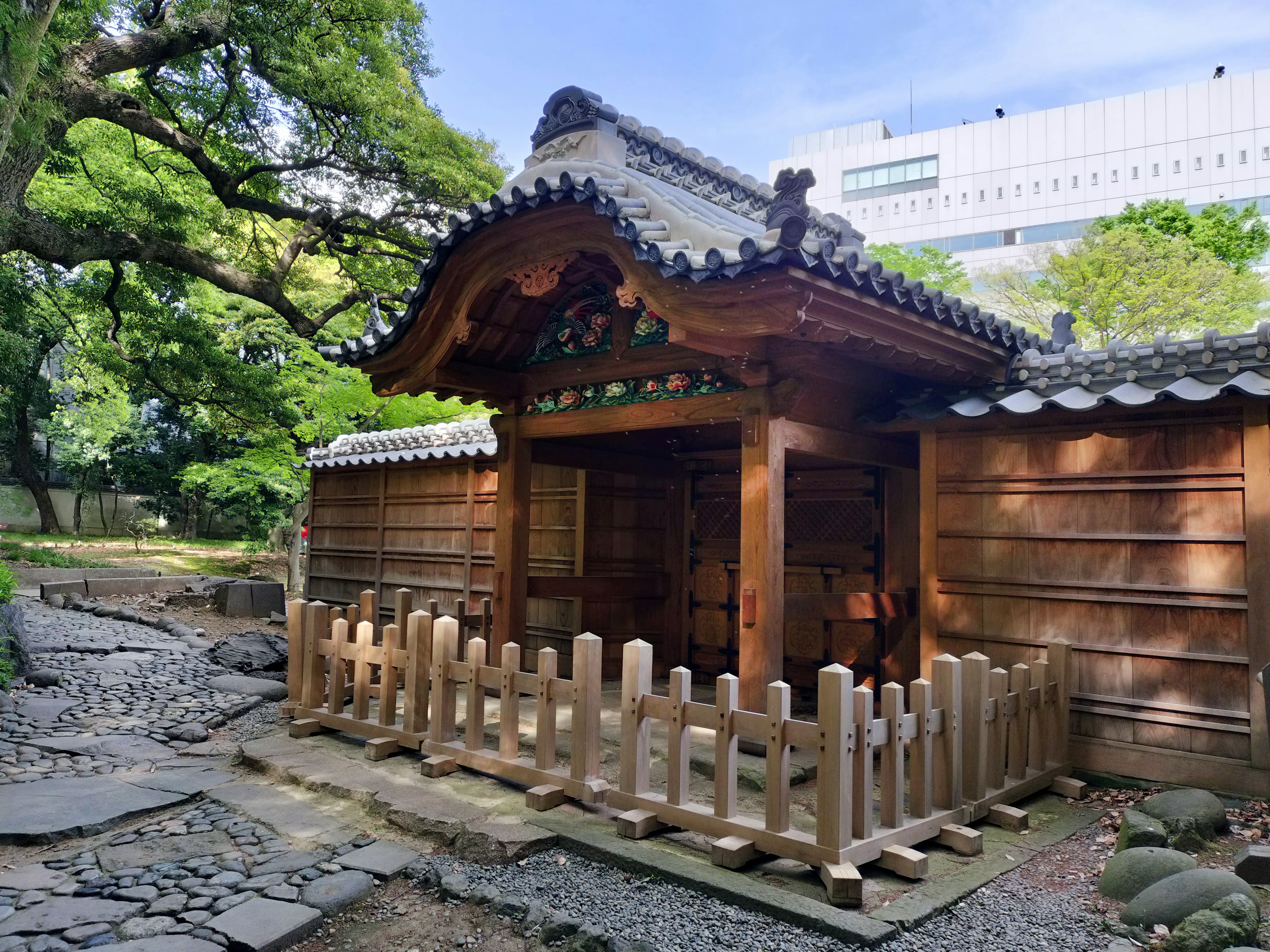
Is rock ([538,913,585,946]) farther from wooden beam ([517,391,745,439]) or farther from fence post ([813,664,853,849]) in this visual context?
wooden beam ([517,391,745,439])

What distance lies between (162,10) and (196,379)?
17.1ft

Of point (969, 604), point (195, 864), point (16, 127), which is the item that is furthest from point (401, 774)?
point (16, 127)

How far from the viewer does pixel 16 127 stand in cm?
800

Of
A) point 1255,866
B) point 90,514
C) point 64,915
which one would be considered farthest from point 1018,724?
point 90,514

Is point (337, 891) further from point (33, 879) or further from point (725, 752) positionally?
point (725, 752)

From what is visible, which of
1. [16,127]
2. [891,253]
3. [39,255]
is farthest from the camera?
[891,253]

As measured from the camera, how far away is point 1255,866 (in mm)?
3895

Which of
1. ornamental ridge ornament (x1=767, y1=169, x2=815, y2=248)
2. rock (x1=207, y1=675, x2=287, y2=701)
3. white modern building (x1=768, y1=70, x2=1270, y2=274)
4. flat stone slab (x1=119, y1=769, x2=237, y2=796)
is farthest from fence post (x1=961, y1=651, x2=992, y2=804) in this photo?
white modern building (x1=768, y1=70, x2=1270, y2=274)

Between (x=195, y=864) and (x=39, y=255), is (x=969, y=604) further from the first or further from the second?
(x=39, y=255)

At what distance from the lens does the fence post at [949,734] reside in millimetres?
4457

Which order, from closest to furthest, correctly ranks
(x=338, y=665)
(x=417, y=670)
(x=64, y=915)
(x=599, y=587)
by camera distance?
(x=64, y=915) → (x=417, y=670) → (x=338, y=665) → (x=599, y=587)

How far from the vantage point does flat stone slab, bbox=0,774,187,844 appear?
4.76 metres

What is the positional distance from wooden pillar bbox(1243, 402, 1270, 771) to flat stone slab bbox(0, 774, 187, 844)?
686cm

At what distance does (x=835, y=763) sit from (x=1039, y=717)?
7.99 ft
